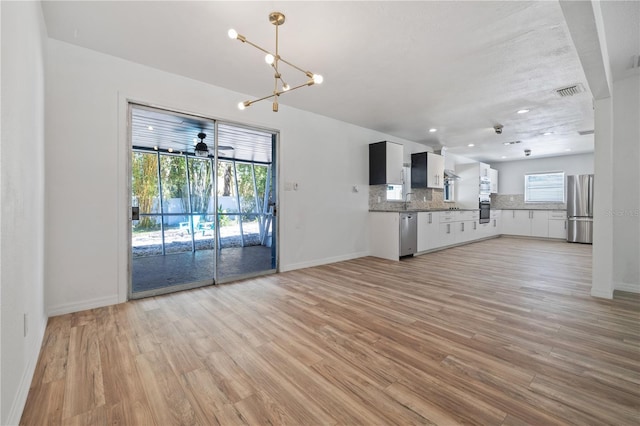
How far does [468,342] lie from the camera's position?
200 cm

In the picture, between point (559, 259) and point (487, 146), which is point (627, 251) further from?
point (487, 146)

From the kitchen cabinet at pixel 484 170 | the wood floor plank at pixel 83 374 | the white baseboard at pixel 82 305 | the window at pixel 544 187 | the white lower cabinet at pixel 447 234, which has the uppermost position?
the kitchen cabinet at pixel 484 170

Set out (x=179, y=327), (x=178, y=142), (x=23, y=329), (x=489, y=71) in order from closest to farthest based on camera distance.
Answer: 1. (x=23, y=329)
2. (x=179, y=327)
3. (x=489, y=71)
4. (x=178, y=142)

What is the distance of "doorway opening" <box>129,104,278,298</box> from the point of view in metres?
3.57

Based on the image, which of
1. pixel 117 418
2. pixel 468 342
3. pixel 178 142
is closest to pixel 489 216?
pixel 468 342

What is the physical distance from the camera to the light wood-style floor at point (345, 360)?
133 centimetres

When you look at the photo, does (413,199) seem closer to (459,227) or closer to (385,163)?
(459,227)

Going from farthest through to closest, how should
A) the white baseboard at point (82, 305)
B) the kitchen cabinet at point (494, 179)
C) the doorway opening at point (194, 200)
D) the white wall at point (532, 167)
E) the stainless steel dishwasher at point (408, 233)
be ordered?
the kitchen cabinet at point (494, 179), the white wall at point (532, 167), the stainless steel dishwasher at point (408, 233), the doorway opening at point (194, 200), the white baseboard at point (82, 305)

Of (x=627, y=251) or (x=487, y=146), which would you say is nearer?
(x=627, y=251)

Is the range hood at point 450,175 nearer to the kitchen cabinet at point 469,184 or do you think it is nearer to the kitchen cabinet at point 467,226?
the kitchen cabinet at point 469,184

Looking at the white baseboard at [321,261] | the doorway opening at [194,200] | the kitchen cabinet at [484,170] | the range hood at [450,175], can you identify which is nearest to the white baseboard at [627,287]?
the white baseboard at [321,261]

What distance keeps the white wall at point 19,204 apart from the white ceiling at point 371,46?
2.16 ft

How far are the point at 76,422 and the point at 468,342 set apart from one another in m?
2.38

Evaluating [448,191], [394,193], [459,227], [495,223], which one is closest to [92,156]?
[394,193]
